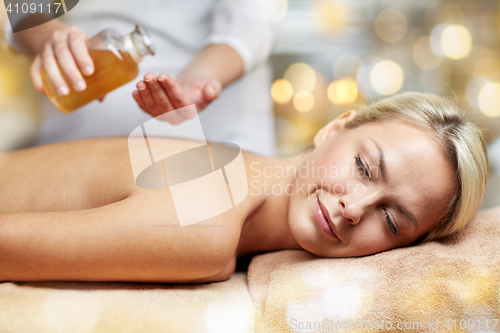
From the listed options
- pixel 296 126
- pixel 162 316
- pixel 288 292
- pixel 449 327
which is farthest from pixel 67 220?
pixel 296 126

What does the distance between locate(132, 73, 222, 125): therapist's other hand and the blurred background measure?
808 millimetres

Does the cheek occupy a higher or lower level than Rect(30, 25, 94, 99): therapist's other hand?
lower

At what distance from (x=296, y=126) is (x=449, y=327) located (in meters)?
1.52

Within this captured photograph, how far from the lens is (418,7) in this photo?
1747 millimetres

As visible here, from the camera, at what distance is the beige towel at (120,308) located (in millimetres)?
465

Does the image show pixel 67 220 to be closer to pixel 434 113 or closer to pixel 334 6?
pixel 434 113

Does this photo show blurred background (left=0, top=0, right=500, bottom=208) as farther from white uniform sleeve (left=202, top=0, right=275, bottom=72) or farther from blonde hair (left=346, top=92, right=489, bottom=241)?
blonde hair (left=346, top=92, right=489, bottom=241)

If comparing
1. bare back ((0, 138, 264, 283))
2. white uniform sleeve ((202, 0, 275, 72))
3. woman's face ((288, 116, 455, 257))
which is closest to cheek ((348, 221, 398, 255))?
woman's face ((288, 116, 455, 257))

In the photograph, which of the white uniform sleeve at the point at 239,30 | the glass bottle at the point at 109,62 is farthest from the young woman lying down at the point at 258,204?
the white uniform sleeve at the point at 239,30

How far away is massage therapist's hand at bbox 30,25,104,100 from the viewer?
2.14 feet

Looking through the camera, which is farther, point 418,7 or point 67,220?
point 418,7

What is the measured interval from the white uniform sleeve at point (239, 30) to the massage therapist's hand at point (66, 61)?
45 centimetres

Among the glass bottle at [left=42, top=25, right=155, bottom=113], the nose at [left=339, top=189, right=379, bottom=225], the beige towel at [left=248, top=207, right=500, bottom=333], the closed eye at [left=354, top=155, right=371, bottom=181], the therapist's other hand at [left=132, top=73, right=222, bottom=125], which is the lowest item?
the beige towel at [left=248, top=207, right=500, bottom=333]

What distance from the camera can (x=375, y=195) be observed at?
649 mm
